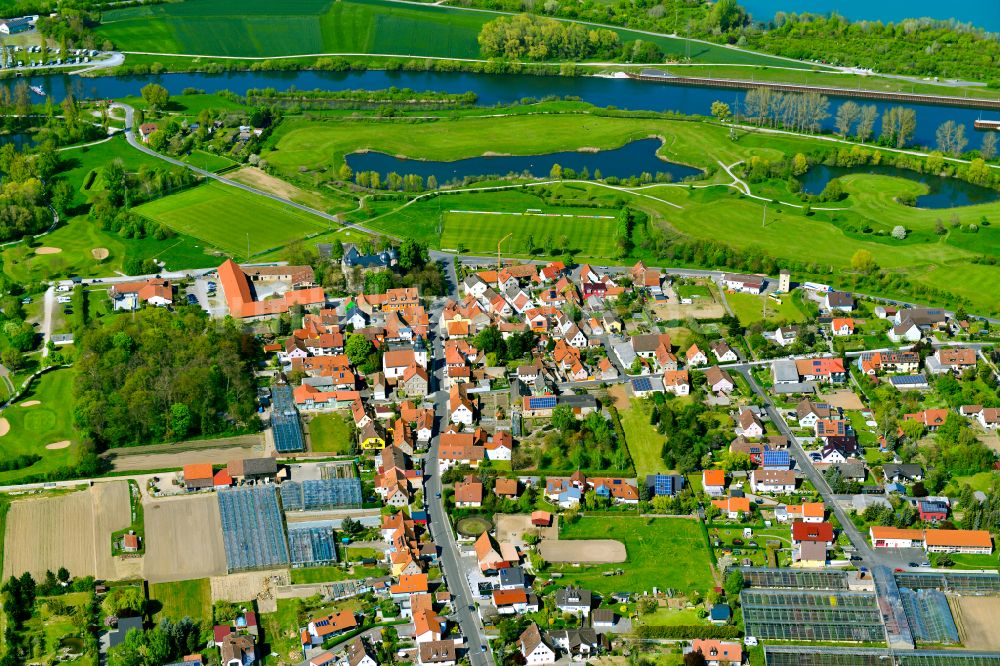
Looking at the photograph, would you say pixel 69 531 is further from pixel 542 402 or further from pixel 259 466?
pixel 542 402

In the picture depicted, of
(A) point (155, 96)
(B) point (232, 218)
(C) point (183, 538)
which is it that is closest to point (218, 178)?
(B) point (232, 218)

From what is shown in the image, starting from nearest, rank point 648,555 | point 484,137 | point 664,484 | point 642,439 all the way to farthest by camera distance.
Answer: point 648,555
point 664,484
point 642,439
point 484,137

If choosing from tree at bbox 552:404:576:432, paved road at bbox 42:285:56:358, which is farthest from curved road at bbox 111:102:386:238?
tree at bbox 552:404:576:432

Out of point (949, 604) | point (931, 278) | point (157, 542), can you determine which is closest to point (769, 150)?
point (931, 278)

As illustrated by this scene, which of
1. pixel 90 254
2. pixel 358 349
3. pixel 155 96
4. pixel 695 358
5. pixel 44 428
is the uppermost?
pixel 155 96

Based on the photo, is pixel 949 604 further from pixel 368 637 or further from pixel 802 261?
pixel 802 261

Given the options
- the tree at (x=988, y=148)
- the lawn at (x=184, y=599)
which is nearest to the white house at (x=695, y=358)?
the lawn at (x=184, y=599)

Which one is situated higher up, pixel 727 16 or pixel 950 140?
pixel 727 16
